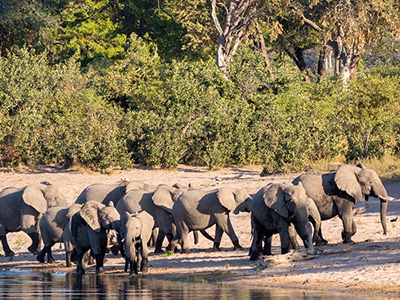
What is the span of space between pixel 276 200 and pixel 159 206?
10.5ft

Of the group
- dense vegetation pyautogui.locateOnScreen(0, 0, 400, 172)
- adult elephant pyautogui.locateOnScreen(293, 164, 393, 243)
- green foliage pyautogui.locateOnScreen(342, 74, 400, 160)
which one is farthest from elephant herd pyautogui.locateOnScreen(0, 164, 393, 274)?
green foliage pyautogui.locateOnScreen(342, 74, 400, 160)

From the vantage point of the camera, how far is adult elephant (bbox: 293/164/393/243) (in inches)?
592

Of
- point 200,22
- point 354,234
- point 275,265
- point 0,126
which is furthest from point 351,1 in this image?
point 275,265

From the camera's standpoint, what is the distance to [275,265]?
527 inches

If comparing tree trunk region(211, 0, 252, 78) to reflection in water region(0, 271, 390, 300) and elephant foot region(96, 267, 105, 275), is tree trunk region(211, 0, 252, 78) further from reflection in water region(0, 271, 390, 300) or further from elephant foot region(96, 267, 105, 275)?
reflection in water region(0, 271, 390, 300)

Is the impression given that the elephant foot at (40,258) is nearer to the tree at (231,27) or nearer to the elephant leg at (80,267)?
the elephant leg at (80,267)

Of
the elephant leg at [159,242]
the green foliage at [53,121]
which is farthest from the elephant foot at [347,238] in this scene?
the green foliage at [53,121]

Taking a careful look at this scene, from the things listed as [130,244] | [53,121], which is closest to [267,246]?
[130,244]

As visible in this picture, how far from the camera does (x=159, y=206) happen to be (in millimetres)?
16234

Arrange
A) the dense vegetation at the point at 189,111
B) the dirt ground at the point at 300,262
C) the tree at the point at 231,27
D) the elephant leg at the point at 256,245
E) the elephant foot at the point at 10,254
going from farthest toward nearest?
the tree at the point at 231,27 < the dense vegetation at the point at 189,111 < the elephant foot at the point at 10,254 < the elephant leg at the point at 256,245 < the dirt ground at the point at 300,262

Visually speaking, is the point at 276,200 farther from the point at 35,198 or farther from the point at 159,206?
the point at 35,198

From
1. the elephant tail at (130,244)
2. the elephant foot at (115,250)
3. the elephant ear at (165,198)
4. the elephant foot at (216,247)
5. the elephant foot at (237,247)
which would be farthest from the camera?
the elephant foot at (115,250)

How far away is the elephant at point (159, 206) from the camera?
640 inches

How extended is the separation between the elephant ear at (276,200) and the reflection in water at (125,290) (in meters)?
1.86
